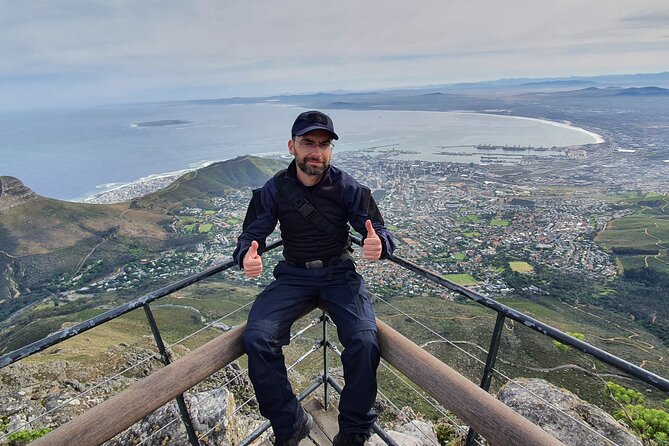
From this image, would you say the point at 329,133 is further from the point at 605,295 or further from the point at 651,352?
the point at 605,295

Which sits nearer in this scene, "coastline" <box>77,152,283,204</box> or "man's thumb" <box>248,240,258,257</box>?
"man's thumb" <box>248,240,258,257</box>

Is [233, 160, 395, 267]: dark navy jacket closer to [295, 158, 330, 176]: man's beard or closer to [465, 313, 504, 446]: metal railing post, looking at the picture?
[295, 158, 330, 176]: man's beard

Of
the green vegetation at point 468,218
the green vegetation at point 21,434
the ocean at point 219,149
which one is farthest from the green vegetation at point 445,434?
the ocean at point 219,149

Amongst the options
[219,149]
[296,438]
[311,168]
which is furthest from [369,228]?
[219,149]

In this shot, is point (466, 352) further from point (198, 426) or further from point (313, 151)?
point (198, 426)

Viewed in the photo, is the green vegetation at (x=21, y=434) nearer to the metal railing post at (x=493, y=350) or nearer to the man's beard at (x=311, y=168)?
the man's beard at (x=311, y=168)

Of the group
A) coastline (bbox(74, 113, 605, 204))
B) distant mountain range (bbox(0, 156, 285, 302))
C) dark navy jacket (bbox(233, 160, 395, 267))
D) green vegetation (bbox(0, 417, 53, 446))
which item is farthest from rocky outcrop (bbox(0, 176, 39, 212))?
dark navy jacket (bbox(233, 160, 395, 267))

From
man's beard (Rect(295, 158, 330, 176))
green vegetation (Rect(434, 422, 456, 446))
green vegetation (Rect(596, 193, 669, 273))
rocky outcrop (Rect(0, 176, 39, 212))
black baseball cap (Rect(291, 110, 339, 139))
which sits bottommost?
green vegetation (Rect(596, 193, 669, 273))

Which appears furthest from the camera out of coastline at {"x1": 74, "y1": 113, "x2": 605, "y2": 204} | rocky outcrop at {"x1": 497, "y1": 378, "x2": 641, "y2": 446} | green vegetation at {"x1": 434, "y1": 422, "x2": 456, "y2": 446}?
coastline at {"x1": 74, "y1": 113, "x2": 605, "y2": 204}
